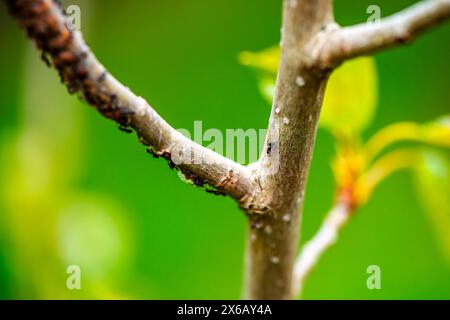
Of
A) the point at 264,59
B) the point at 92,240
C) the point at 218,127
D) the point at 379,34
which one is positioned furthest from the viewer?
the point at 218,127

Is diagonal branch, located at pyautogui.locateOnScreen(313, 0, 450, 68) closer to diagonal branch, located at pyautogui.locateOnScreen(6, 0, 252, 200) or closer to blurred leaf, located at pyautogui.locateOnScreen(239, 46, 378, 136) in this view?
diagonal branch, located at pyautogui.locateOnScreen(6, 0, 252, 200)

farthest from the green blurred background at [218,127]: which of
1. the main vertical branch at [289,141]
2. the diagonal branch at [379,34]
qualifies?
the diagonal branch at [379,34]

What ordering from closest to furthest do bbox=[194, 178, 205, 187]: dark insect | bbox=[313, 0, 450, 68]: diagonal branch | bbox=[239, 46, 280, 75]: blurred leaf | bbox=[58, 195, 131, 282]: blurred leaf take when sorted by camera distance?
bbox=[313, 0, 450, 68]: diagonal branch < bbox=[194, 178, 205, 187]: dark insect < bbox=[239, 46, 280, 75]: blurred leaf < bbox=[58, 195, 131, 282]: blurred leaf

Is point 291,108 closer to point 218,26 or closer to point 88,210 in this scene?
point 88,210

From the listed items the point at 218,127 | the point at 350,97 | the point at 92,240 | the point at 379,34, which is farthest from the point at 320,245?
→ the point at 218,127

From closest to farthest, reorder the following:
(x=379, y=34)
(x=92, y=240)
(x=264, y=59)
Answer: (x=379, y=34) → (x=264, y=59) → (x=92, y=240)

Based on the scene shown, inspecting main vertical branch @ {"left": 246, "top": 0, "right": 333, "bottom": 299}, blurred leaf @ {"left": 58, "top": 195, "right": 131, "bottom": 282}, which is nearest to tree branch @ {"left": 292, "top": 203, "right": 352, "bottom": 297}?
main vertical branch @ {"left": 246, "top": 0, "right": 333, "bottom": 299}

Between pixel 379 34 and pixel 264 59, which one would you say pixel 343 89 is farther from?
pixel 379 34
